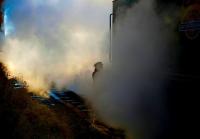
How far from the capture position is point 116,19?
11055 mm

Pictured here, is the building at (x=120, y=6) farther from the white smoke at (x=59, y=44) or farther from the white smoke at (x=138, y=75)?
the white smoke at (x=59, y=44)

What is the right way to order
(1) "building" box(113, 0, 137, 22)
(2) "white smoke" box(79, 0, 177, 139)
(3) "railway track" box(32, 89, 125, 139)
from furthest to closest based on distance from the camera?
(1) "building" box(113, 0, 137, 22), (3) "railway track" box(32, 89, 125, 139), (2) "white smoke" box(79, 0, 177, 139)

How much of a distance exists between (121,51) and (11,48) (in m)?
16.7

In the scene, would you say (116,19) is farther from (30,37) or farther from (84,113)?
(30,37)

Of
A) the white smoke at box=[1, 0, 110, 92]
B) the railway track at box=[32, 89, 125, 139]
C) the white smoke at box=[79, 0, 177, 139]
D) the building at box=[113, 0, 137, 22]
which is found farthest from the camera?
the white smoke at box=[1, 0, 110, 92]

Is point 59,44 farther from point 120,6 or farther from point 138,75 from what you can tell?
point 138,75

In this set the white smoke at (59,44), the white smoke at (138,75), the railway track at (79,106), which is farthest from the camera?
the white smoke at (59,44)

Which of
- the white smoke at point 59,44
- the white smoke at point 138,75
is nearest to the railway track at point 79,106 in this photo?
the white smoke at point 138,75

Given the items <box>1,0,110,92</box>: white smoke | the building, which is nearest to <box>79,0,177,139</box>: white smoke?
the building

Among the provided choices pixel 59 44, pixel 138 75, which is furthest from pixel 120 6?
pixel 59 44

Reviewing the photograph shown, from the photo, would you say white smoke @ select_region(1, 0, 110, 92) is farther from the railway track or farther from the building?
the building

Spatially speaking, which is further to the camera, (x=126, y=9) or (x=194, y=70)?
(x=126, y=9)

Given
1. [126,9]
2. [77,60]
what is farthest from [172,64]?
[77,60]

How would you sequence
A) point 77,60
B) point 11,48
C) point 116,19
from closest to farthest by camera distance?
point 116,19 → point 77,60 → point 11,48
